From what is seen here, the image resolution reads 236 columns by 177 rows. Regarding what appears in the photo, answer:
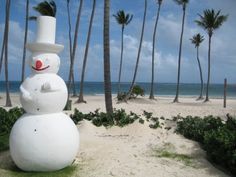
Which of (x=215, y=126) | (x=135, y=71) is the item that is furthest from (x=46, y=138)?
(x=135, y=71)

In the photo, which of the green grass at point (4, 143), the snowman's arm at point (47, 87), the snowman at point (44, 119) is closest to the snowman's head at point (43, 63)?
the snowman at point (44, 119)

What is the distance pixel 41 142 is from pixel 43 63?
157 centimetres

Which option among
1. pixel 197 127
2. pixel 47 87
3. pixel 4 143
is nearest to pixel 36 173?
pixel 47 87

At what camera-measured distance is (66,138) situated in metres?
6.78

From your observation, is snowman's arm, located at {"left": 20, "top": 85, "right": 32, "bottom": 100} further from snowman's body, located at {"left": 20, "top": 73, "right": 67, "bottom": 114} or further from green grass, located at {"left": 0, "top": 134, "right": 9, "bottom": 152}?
green grass, located at {"left": 0, "top": 134, "right": 9, "bottom": 152}

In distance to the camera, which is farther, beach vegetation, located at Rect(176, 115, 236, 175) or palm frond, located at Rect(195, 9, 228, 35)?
palm frond, located at Rect(195, 9, 228, 35)

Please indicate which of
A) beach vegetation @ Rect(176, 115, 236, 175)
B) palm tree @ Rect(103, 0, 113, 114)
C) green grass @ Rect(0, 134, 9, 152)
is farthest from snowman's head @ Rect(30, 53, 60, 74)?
palm tree @ Rect(103, 0, 113, 114)

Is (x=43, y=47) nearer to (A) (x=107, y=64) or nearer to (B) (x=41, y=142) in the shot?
(B) (x=41, y=142)

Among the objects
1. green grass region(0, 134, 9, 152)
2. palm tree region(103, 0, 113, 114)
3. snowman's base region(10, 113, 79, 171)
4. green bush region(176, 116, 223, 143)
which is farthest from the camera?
palm tree region(103, 0, 113, 114)

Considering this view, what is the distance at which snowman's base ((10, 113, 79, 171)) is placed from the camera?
21.5ft

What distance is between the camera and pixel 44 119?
671cm

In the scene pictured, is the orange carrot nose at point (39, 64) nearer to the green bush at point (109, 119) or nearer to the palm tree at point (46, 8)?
the green bush at point (109, 119)

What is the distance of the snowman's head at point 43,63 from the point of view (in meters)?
6.91

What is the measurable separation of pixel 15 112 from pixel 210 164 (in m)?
7.48
